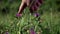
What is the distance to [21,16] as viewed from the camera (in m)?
2.80

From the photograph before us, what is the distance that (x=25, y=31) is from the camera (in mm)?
2484

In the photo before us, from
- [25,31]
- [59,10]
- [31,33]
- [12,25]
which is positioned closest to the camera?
[31,33]

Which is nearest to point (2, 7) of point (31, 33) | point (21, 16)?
point (21, 16)

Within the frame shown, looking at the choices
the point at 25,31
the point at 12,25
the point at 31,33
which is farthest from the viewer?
the point at 12,25

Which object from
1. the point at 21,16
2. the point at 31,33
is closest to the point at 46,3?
the point at 21,16

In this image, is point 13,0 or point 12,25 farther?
point 13,0

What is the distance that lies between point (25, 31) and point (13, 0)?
424 centimetres

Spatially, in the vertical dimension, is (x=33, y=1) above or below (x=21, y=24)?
above

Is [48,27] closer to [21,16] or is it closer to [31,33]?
[21,16]

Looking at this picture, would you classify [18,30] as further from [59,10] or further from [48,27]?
[59,10]

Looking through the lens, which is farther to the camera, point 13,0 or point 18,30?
point 13,0

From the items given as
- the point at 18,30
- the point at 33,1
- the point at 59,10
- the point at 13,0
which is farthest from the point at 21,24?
the point at 13,0

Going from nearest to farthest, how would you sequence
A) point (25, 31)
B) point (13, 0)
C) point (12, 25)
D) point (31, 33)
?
point (31, 33) → point (25, 31) → point (12, 25) → point (13, 0)

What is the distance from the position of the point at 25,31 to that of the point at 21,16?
1.13ft
